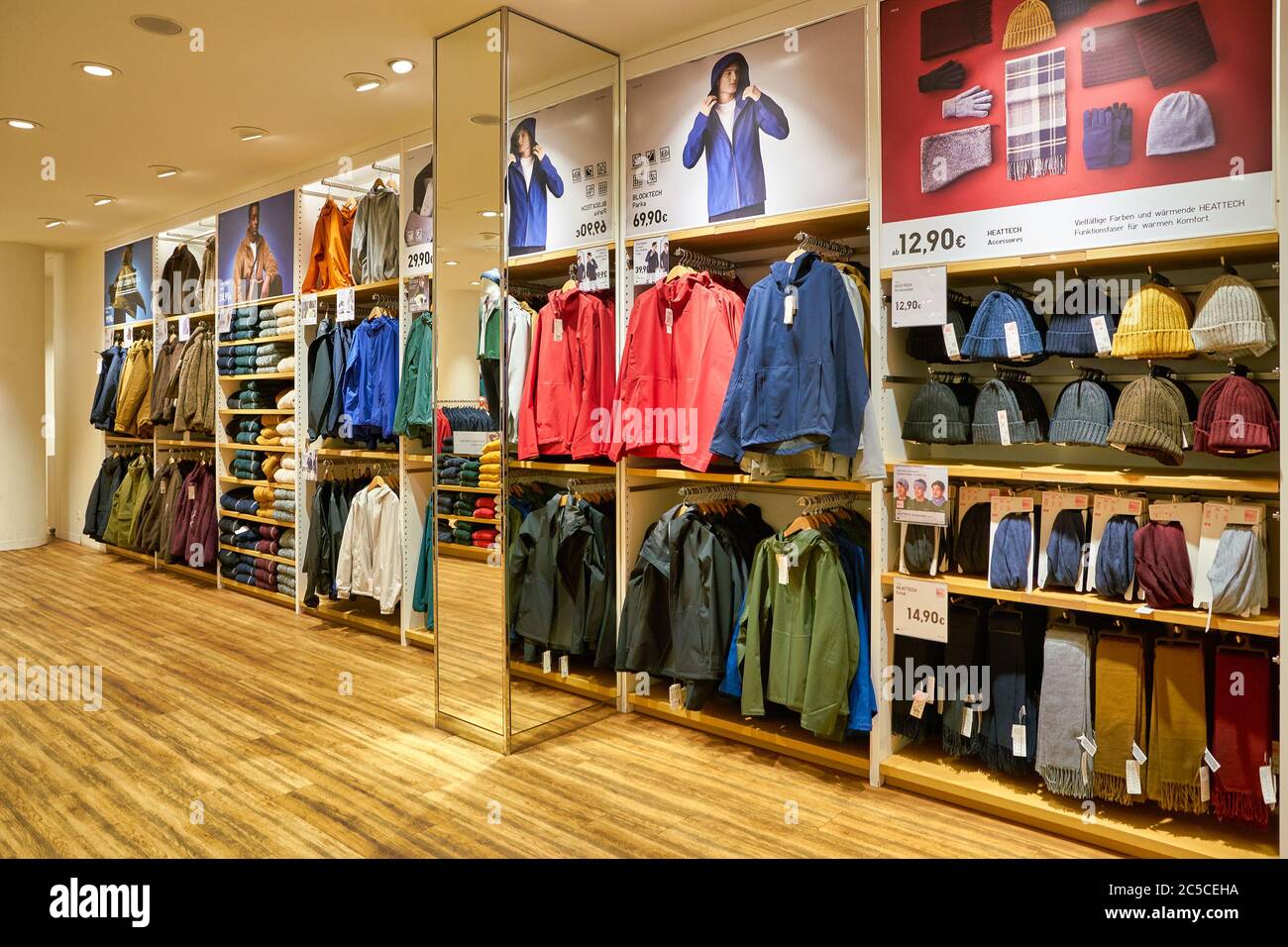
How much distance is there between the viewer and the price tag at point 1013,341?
2873 mm

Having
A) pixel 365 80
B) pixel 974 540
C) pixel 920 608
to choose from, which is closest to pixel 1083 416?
pixel 974 540

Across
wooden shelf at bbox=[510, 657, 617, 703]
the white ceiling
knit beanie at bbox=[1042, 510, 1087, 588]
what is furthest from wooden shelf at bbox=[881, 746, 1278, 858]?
the white ceiling

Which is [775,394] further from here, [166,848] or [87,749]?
[87,749]

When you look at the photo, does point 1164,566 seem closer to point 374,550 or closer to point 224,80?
point 374,550

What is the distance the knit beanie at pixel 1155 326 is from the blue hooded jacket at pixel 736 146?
1428 mm

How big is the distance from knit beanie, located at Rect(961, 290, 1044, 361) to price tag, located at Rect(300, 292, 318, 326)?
439 centimetres

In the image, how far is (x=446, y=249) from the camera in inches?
144

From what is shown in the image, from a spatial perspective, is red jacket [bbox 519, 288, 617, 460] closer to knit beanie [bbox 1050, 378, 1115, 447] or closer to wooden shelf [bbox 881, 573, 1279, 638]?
wooden shelf [bbox 881, 573, 1279, 638]

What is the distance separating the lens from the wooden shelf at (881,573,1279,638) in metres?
2.45

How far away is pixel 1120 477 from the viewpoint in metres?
2.64

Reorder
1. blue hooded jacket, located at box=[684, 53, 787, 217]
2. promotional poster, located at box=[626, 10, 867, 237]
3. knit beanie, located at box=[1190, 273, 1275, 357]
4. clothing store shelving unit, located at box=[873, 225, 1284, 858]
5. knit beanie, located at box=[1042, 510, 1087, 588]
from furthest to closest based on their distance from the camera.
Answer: blue hooded jacket, located at box=[684, 53, 787, 217] < promotional poster, located at box=[626, 10, 867, 237] < knit beanie, located at box=[1042, 510, 1087, 588] < clothing store shelving unit, located at box=[873, 225, 1284, 858] < knit beanie, located at box=[1190, 273, 1275, 357]

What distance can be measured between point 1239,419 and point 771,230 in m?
1.77

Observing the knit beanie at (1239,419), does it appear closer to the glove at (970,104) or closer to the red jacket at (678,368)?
the glove at (970,104)

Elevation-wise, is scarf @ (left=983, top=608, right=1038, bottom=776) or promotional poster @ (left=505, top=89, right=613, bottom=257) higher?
promotional poster @ (left=505, top=89, right=613, bottom=257)
